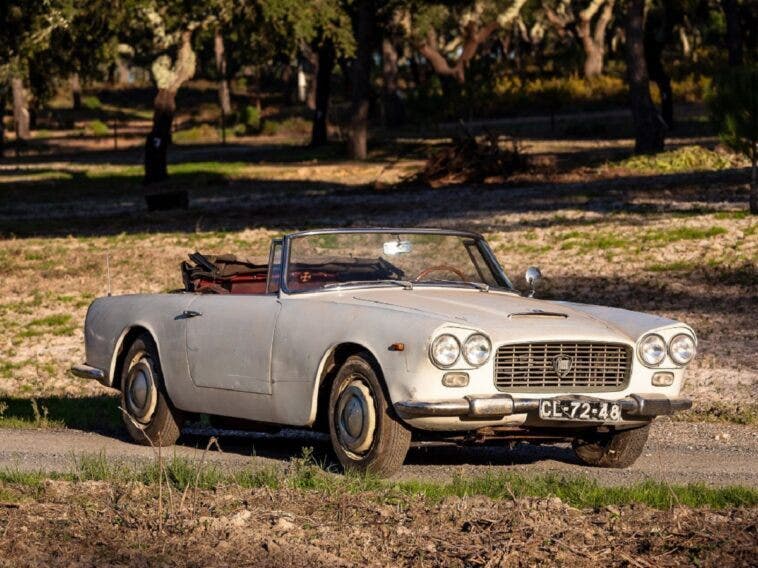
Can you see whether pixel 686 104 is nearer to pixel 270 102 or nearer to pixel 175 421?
pixel 270 102

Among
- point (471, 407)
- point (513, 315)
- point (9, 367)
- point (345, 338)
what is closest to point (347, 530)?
point (471, 407)

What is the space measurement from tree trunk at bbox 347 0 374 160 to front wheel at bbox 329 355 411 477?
36.8 m

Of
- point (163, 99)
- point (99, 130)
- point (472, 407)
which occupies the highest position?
point (163, 99)

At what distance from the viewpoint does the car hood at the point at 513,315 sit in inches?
349

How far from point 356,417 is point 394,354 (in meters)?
0.48

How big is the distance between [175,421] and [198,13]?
2978cm

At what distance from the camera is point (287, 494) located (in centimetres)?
789

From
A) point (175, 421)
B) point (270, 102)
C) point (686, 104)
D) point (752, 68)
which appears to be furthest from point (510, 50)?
point (175, 421)

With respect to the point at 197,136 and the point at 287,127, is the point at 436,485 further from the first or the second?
the point at 287,127

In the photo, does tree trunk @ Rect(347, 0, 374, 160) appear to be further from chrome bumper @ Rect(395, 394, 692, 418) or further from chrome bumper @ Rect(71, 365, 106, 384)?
chrome bumper @ Rect(395, 394, 692, 418)

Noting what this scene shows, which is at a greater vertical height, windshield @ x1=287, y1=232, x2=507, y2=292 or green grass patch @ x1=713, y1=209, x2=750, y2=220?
windshield @ x1=287, y1=232, x2=507, y2=292

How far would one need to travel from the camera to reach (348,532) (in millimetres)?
6980

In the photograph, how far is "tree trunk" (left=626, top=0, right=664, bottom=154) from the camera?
126 feet

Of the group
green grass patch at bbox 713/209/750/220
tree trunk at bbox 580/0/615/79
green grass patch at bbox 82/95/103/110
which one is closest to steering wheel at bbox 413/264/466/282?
green grass patch at bbox 713/209/750/220
